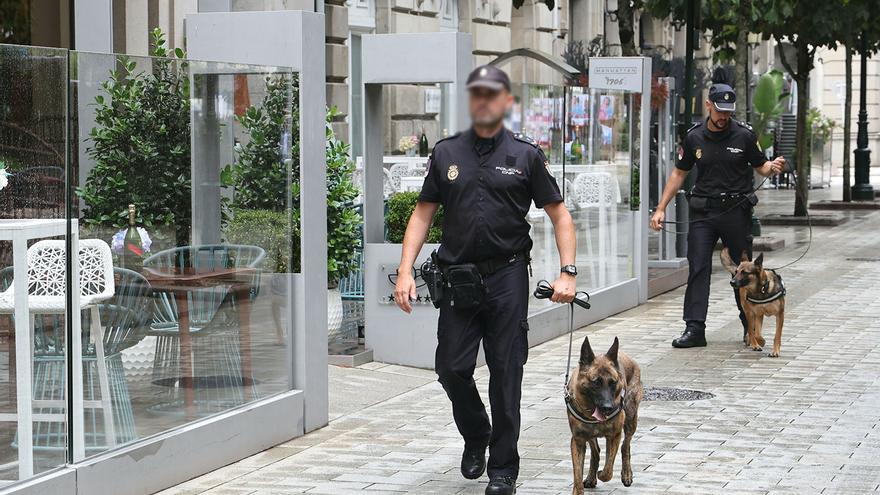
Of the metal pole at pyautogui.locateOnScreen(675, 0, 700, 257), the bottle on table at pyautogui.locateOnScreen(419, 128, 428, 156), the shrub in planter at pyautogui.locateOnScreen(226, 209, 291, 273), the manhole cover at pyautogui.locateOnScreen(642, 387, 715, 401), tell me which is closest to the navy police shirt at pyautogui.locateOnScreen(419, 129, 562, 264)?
the shrub in planter at pyautogui.locateOnScreen(226, 209, 291, 273)

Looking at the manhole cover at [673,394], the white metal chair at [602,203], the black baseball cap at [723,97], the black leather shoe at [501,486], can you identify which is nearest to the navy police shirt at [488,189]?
the black leather shoe at [501,486]

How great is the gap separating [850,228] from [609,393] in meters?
20.6

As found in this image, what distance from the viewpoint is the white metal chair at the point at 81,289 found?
6.54 m

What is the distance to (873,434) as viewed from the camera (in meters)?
8.80

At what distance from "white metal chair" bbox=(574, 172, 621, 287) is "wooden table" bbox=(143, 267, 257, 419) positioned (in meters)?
5.91

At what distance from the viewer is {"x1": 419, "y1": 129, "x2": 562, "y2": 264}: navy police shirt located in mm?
6965

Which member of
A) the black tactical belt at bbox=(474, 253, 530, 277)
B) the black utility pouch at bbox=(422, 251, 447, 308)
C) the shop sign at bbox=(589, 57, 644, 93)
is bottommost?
the black utility pouch at bbox=(422, 251, 447, 308)

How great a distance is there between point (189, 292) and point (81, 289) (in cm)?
102

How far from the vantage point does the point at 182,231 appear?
7.71 meters

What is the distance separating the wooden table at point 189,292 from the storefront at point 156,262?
0.4 inches

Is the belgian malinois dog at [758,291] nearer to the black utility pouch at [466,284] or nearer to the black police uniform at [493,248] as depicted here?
the black police uniform at [493,248]

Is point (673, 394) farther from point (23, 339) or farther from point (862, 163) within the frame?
point (862, 163)

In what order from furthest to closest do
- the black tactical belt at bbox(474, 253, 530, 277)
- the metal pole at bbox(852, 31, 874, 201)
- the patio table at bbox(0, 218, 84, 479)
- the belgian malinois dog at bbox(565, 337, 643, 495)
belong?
the metal pole at bbox(852, 31, 874, 201), the black tactical belt at bbox(474, 253, 530, 277), the belgian malinois dog at bbox(565, 337, 643, 495), the patio table at bbox(0, 218, 84, 479)

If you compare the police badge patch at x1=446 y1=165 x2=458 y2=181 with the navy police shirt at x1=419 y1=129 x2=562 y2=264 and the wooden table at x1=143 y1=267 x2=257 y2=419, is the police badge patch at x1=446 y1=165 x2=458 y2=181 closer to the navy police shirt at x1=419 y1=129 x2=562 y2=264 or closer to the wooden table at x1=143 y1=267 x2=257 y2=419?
the navy police shirt at x1=419 y1=129 x2=562 y2=264
